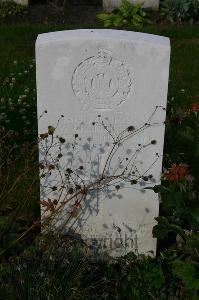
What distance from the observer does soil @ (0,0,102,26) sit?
9016 mm

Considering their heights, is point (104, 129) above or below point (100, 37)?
below

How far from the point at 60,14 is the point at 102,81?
610 cm

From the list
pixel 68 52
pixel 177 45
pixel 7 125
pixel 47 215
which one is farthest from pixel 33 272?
pixel 177 45

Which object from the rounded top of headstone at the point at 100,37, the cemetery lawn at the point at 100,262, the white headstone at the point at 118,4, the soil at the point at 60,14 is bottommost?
the cemetery lawn at the point at 100,262

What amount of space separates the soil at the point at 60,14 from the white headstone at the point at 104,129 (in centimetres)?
535

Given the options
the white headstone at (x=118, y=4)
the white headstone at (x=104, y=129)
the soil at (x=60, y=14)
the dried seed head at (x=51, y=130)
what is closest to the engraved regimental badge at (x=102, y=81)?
the white headstone at (x=104, y=129)

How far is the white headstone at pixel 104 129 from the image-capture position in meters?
3.44

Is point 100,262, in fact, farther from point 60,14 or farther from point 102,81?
point 60,14

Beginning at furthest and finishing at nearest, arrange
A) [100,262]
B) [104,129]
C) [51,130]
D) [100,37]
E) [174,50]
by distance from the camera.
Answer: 1. [174,50]
2. [100,262]
3. [104,129]
4. [51,130]
5. [100,37]

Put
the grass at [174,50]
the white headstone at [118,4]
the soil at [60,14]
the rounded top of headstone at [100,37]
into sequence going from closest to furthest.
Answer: the rounded top of headstone at [100,37], the grass at [174,50], the soil at [60,14], the white headstone at [118,4]

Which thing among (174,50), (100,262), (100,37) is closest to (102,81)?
(100,37)

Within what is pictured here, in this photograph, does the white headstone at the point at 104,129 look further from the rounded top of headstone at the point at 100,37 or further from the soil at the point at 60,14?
the soil at the point at 60,14

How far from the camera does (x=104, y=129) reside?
3713 mm

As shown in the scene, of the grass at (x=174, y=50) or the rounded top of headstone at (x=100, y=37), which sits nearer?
the rounded top of headstone at (x=100, y=37)
